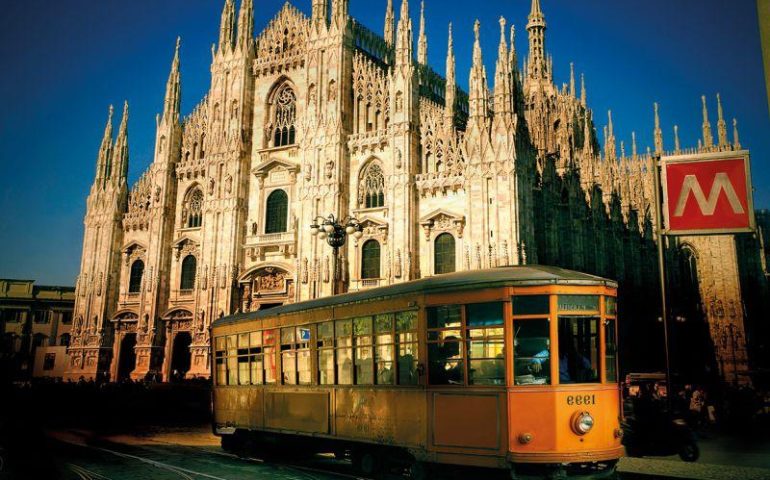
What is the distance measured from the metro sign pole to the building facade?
54670mm

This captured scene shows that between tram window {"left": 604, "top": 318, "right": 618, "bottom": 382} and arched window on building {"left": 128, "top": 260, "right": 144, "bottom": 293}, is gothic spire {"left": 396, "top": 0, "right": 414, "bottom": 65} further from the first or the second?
tram window {"left": 604, "top": 318, "right": 618, "bottom": 382}

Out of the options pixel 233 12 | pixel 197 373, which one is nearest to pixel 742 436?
pixel 197 373

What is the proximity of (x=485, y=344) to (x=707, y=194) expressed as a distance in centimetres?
389

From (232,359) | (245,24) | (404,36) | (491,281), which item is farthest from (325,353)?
(245,24)

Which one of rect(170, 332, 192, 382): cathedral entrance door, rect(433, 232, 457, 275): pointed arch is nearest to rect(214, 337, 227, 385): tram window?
rect(433, 232, 457, 275): pointed arch

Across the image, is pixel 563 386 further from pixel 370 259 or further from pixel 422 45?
pixel 422 45

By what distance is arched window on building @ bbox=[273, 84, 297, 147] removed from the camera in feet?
123

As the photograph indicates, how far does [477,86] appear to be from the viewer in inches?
1179

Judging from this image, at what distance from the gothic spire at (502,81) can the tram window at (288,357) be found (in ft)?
61.6

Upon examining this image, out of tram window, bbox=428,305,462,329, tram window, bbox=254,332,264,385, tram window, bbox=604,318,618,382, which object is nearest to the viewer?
tram window, bbox=604,318,618,382

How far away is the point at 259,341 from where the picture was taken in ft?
47.7

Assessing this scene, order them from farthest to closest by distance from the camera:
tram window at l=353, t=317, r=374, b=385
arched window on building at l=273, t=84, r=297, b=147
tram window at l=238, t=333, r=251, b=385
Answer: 1. arched window on building at l=273, t=84, r=297, b=147
2. tram window at l=238, t=333, r=251, b=385
3. tram window at l=353, t=317, r=374, b=385

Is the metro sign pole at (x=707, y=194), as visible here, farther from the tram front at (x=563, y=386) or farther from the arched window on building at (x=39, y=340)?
the arched window on building at (x=39, y=340)

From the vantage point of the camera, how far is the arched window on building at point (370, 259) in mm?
32344
